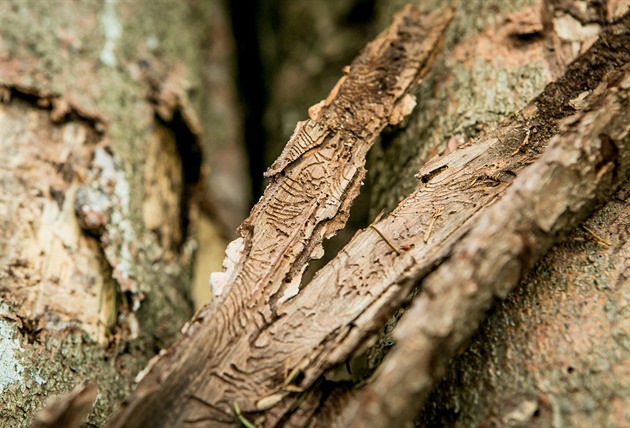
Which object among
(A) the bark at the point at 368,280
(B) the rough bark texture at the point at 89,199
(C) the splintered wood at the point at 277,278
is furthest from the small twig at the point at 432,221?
(B) the rough bark texture at the point at 89,199

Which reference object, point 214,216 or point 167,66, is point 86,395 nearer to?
point 167,66

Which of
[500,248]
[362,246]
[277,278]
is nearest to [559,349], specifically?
[500,248]

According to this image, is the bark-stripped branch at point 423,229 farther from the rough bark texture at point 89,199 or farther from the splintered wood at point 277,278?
the rough bark texture at point 89,199

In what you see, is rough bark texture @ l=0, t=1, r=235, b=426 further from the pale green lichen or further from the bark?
the bark

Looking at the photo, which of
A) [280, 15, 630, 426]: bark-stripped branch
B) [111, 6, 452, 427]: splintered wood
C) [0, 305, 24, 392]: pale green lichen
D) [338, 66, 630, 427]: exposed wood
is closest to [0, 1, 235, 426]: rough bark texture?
[0, 305, 24, 392]: pale green lichen

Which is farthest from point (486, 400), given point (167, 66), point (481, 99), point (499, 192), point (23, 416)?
point (167, 66)

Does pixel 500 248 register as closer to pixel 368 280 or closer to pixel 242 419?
pixel 368 280
